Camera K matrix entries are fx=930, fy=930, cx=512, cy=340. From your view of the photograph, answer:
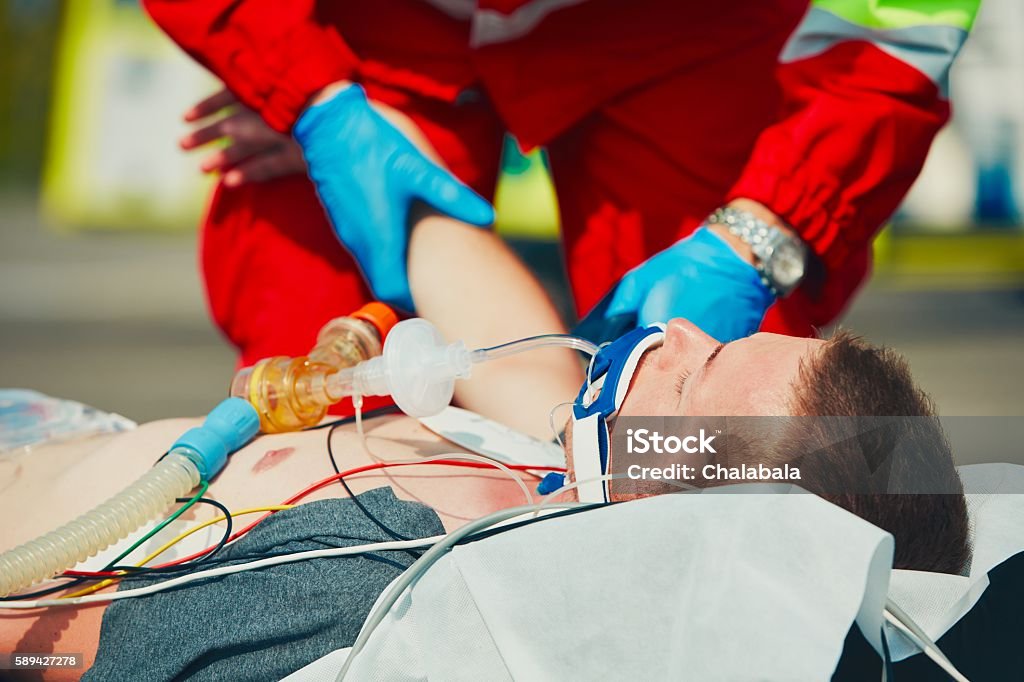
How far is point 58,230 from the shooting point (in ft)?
10.8

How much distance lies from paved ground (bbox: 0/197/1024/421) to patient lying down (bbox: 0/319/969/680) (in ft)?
3.88

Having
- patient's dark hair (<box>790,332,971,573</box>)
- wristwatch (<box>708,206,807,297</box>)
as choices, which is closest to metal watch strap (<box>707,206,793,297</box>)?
wristwatch (<box>708,206,807,297</box>)

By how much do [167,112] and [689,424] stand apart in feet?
8.39

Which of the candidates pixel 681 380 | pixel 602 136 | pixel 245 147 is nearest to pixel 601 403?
pixel 681 380

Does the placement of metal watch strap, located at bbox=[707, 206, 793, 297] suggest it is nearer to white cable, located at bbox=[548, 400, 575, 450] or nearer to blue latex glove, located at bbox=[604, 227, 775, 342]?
blue latex glove, located at bbox=[604, 227, 775, 342]

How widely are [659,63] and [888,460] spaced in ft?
2.81

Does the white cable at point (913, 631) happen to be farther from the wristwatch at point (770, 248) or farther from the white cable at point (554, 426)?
the wristwatch at point (770, 248)

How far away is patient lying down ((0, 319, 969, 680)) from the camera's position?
912 mm

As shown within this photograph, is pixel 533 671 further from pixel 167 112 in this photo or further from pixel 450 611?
pixel 167 112

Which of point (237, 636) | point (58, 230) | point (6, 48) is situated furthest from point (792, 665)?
point (6, 48)

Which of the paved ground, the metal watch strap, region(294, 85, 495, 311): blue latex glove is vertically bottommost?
the paved ground

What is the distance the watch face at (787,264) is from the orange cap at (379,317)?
0.56 meters

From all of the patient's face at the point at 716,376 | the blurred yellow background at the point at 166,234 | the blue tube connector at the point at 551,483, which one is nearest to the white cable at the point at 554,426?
the blue tube connector at the point at 551,483

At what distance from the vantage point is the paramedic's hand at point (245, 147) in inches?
63.2
